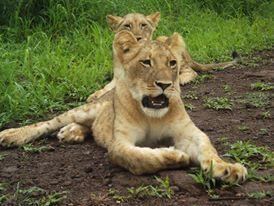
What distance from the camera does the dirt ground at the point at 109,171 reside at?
3064 mm

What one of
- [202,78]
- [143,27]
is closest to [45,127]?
[143,27]

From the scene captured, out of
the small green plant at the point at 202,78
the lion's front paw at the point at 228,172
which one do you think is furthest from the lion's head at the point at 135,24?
the lion's front paw at the point at 228,172

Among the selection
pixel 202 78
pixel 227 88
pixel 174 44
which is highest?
pixel 174 44

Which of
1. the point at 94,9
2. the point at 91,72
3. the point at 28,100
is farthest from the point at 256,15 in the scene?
the point at 28,100

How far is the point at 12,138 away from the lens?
4.29m

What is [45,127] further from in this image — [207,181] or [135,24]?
[135,24]

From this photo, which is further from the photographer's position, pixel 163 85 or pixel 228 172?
pixel 163 85

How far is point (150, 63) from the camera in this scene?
352 cm

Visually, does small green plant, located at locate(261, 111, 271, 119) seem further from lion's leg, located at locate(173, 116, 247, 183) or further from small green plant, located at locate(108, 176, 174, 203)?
small green plant, located at locate(108, 176, 174, 203)

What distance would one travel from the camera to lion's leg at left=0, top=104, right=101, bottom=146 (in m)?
4.30

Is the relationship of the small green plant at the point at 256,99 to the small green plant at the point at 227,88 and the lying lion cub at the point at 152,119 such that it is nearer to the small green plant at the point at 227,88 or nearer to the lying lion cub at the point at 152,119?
the small green plant at the point at 227,88

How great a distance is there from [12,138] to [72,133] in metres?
0.42

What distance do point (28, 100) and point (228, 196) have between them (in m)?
2.61

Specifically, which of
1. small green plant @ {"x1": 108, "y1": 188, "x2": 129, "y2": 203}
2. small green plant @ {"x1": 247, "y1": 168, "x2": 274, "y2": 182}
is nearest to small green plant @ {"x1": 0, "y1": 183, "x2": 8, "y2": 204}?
small green plant @ {"x1": 108, "y1": 188, "x2": 129, "y2": 203}
